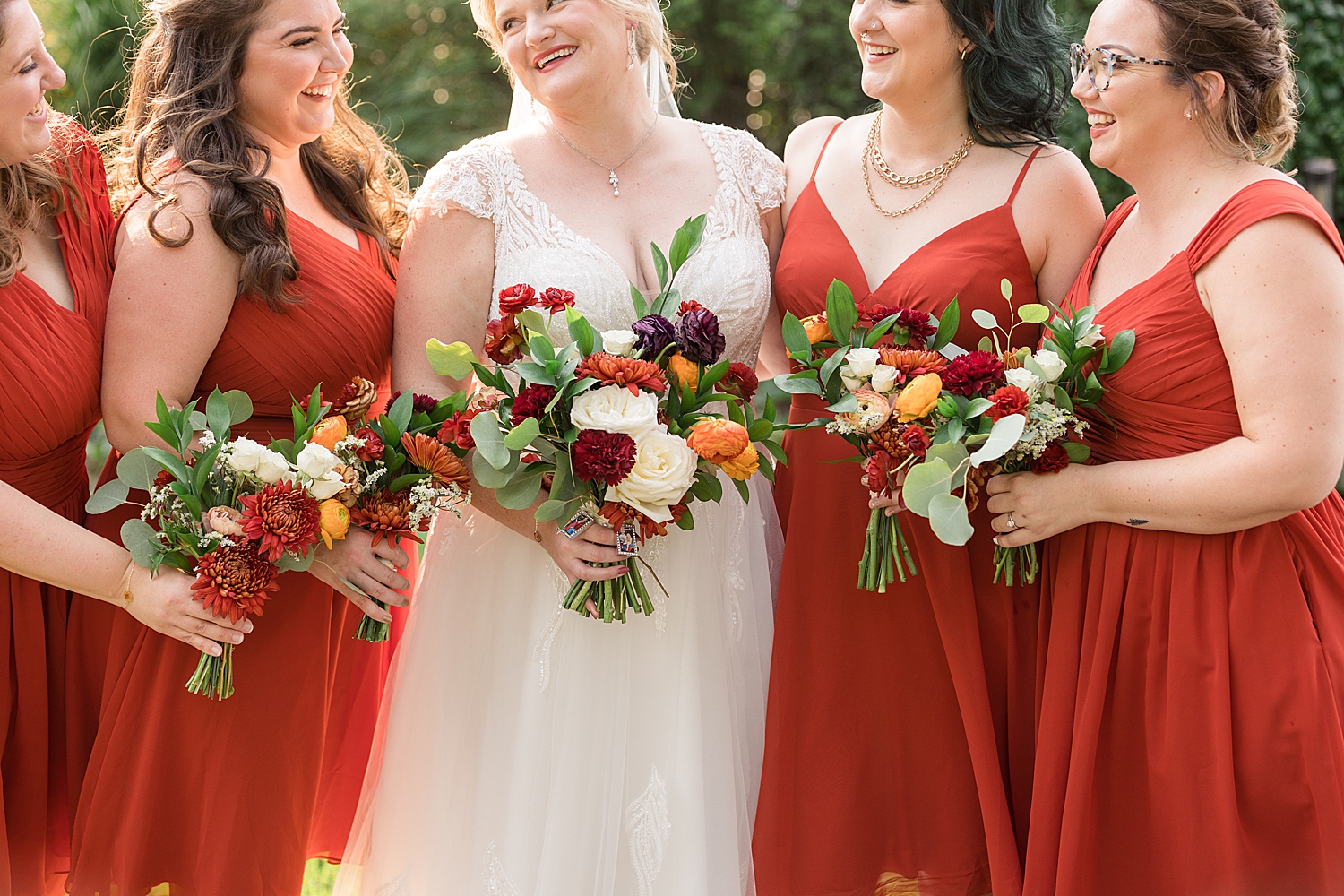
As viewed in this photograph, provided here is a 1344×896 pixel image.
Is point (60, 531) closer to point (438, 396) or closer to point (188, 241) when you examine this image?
point (188, 241)

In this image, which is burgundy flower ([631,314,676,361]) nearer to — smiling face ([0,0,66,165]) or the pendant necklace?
the pendant necklace

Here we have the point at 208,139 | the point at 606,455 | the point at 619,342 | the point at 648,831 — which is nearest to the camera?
the point at 606,455

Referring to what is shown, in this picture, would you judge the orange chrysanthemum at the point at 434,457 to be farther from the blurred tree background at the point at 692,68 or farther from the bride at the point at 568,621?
the blurred tree background at the point at 692,68

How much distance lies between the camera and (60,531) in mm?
2828

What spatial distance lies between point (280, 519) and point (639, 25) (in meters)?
1.80

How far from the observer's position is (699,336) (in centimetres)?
270

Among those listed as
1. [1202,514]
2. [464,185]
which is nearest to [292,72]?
[464,185]

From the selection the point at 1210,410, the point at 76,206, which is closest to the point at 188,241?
the point at 76,206

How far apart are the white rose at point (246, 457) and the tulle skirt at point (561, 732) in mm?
732

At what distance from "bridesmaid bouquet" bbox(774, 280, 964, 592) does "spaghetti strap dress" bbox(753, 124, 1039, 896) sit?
0.60 ft

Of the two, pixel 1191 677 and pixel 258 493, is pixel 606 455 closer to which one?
pixel 258 493

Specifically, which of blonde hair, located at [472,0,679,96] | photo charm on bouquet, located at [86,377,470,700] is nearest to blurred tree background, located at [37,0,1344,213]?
blonde hair, located at [472,0,679,96]

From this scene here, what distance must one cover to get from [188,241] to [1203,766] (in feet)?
9.28

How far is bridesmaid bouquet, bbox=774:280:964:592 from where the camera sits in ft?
8.98
